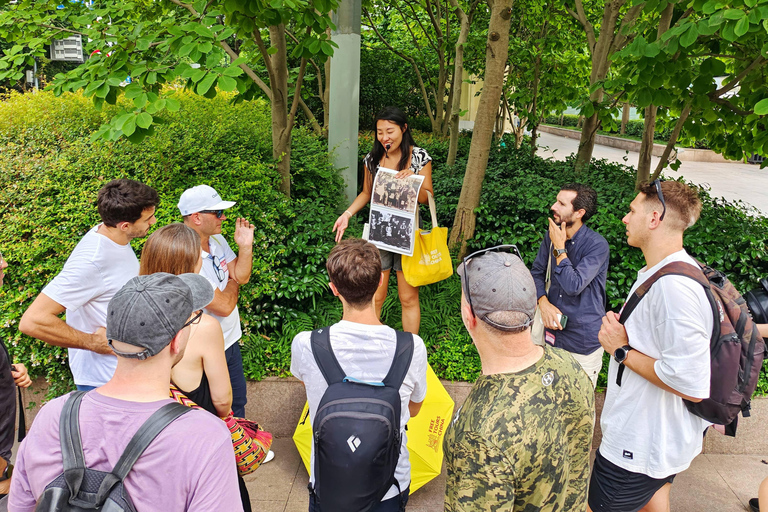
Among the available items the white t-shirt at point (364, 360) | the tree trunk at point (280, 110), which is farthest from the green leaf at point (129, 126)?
the white t-shirt at point (364, 360)

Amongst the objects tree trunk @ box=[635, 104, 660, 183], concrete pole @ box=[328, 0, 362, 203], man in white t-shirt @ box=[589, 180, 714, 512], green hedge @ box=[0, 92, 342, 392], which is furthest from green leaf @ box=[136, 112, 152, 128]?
tree trunk @ box=[635, 104, 660, 183]

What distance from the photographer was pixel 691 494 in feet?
12.2

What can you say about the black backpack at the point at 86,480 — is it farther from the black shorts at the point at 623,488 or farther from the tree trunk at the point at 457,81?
the tree trunk at the point at 457,81

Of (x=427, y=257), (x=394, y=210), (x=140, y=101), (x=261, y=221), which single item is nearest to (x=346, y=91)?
(x=261, y=221)

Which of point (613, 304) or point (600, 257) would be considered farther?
point (613, 304)

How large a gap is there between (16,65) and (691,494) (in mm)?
6111

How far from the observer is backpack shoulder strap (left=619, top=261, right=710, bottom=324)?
2424mm

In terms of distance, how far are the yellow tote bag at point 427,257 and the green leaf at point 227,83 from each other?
1587 millimetres

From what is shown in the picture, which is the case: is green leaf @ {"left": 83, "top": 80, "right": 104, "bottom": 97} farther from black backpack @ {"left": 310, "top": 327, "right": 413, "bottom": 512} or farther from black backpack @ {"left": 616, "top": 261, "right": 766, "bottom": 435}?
black backpack @ {"left": 616, "top": 261, "right": 766, "bottom": 435}

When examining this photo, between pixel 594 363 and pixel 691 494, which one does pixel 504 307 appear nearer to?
pixel 594 363

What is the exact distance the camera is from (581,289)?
3.42 m

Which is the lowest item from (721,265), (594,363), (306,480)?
(306,480)

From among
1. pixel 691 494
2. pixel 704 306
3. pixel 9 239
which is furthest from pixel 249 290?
pixel 691 494

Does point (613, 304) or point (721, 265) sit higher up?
point (721, 265)
